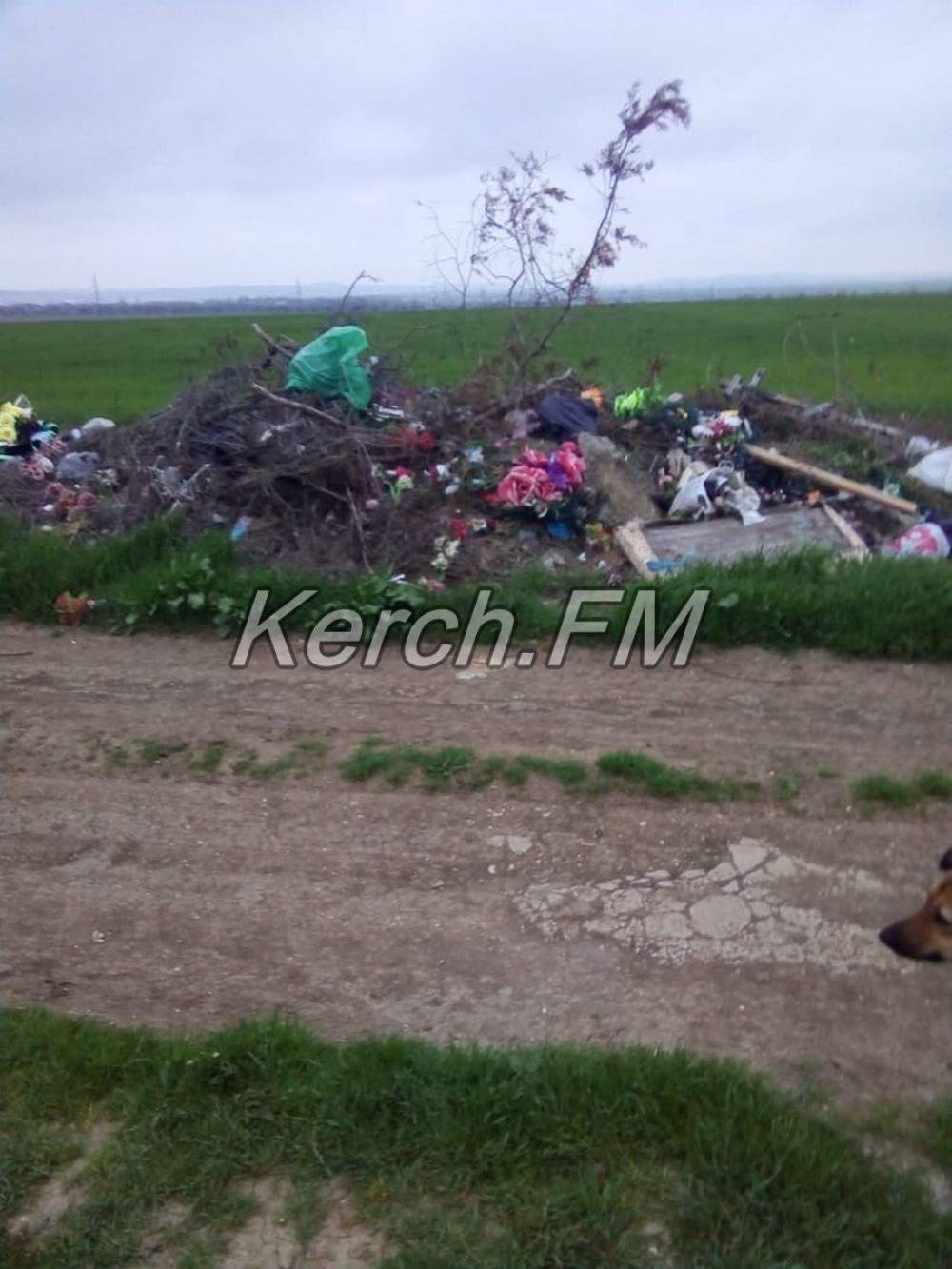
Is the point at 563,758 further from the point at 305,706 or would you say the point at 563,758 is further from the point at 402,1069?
the point at 402,1069

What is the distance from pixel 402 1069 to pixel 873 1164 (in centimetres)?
123

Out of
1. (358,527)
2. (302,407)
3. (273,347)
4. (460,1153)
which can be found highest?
(273,347)

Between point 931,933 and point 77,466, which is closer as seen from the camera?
point 931,933

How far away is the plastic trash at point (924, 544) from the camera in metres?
7.67

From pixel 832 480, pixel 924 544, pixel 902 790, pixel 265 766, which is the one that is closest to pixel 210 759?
pixel 265 766

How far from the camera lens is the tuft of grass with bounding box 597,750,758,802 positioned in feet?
15.0

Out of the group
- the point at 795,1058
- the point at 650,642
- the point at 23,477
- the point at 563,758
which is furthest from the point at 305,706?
the point at 23,477

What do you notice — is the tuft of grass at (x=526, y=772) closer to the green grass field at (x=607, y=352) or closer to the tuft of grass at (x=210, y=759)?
the tuft of grass at (x=210, y=759)

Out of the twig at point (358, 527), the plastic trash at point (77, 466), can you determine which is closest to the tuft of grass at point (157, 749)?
the twig at point (358, 527)

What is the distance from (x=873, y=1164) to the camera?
2713 mm

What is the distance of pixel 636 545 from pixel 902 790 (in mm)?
3582

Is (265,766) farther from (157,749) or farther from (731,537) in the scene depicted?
(731,537)

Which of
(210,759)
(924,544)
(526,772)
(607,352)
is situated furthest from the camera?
(607,352)

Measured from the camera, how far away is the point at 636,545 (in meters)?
7.77
